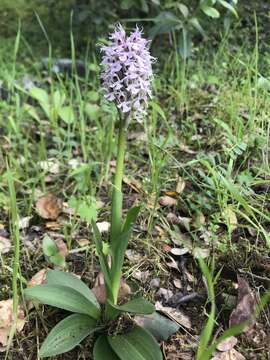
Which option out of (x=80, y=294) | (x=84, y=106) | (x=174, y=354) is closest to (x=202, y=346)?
(x=174, y=354)

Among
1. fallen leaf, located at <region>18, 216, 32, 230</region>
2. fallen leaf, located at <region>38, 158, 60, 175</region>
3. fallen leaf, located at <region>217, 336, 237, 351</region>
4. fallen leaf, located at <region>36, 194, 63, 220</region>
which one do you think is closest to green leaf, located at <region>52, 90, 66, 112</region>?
fallen leaf, located at <region>38, 158, 60, 175</region>

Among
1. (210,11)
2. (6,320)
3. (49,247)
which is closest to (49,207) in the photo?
(49,247)

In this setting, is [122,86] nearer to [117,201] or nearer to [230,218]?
[117,201]

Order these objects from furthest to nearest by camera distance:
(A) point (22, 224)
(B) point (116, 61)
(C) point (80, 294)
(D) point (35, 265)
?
(A) point (22, 224)
(D) point (35, 265)
(C) point (80, 294)
(B) point (116, 61)

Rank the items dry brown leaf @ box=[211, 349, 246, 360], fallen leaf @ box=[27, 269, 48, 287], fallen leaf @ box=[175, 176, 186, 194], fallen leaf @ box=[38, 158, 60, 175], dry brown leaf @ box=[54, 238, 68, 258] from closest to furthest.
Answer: dry brown leaf @ box=[211, 349, 246, 360] → fallen leaf @ box=[27, 269, 48, 287] → dry brown leaf @ box=[54, 238, 68, 258] → fallen leaf @ box=[175, 176, 186, 194] → fallen leaf @ box=[38, 158, 60, 175]

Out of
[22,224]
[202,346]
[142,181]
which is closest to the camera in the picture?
[202,346]

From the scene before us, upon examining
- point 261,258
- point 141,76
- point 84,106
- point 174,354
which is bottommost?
point 174,354

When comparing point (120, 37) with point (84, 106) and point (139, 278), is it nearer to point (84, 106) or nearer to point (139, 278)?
point (139, 278)

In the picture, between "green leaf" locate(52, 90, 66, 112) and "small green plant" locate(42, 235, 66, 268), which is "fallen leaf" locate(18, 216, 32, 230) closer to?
"small green plant" locate(42, 235, 66, 268)
